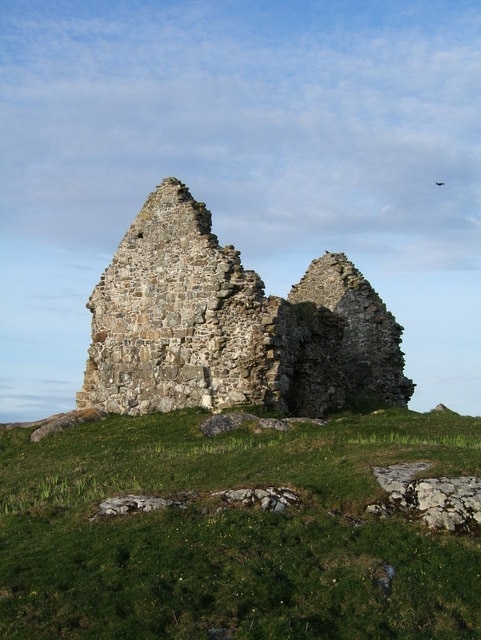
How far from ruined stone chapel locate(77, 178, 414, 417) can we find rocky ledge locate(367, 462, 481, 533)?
12796 millimetres

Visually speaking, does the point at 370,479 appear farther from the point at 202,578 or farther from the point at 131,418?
the point at 131,418

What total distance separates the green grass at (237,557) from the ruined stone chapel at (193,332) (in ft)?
29.4

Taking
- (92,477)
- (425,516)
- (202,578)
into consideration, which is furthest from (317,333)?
(202,578)

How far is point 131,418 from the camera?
1200 inches

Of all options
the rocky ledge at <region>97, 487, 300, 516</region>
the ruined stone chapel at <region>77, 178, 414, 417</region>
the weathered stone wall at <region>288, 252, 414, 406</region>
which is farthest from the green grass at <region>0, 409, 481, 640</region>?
the weathered stone wall at <region>288, 252, 414, 406</region>

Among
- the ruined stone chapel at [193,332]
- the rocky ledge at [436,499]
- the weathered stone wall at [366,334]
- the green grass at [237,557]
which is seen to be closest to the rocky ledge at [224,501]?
the green grass at [237,557]

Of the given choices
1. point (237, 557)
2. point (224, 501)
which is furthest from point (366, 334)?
point (237, 557)

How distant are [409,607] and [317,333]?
2155cm

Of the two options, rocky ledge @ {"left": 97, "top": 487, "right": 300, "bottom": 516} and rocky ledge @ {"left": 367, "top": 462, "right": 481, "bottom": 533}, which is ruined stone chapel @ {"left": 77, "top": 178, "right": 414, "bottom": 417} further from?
rocky ledge @ {"left": 367, "top": 462, "right": 481, "bottom": 533}

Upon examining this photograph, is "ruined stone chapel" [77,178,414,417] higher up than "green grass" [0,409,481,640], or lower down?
higher up

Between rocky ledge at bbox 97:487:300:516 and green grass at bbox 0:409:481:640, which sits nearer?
green grass at bbox 0:409:481:640

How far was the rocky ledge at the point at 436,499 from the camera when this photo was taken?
51.1 ft

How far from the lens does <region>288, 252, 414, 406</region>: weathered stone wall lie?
41125mm

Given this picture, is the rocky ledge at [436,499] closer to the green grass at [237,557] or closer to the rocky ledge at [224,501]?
the green grass at [237,557]
